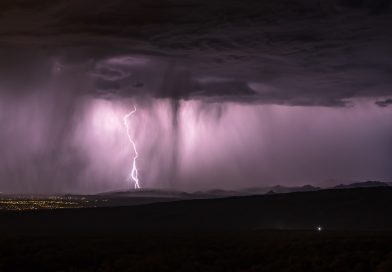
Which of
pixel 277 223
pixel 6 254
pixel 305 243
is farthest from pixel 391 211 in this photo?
pixel 6 254

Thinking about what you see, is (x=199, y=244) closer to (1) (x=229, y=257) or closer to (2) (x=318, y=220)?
(1) (x=229, y=257)

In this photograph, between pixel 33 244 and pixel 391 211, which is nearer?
Answer: pixel 33 244

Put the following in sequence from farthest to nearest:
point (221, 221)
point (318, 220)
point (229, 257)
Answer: point (221, 221) → point (318, 220) → point (229, 257)

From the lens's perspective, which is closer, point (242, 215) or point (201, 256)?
point (201, 256)

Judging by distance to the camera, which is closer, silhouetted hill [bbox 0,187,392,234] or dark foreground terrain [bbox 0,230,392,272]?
dark foreground terrain [bbox 0,230,392,272]

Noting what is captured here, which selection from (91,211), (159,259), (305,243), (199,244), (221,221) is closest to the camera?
(159,259)

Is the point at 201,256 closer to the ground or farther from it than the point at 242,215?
farther from it

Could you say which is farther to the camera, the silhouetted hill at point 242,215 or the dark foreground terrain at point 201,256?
the silhouetted hill at point 242,215
